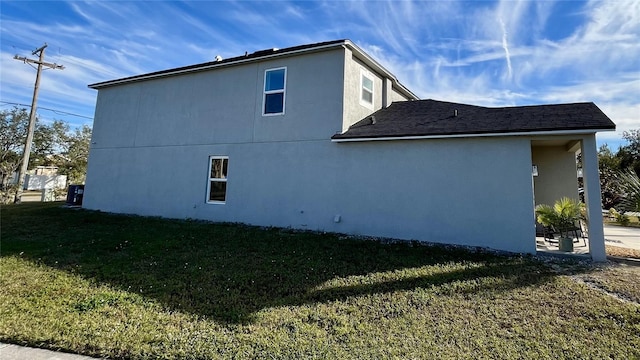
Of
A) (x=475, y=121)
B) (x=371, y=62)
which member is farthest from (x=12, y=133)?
(x=475, y=121)

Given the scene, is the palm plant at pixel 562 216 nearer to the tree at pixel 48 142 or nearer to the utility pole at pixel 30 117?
the utility pole at pixel 30 117

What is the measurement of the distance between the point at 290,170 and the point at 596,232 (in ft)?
26.0

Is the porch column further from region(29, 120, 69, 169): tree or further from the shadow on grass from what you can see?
region(29, 120, 69, 169): tree

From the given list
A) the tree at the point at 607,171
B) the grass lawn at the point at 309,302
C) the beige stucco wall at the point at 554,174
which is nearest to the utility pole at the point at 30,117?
the grass lawn at the point at 309,302

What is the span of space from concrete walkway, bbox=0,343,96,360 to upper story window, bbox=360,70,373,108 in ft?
31.9

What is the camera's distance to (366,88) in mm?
11195

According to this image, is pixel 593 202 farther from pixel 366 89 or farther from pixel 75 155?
pixel 75 155

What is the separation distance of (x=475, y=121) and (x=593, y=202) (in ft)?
10.4

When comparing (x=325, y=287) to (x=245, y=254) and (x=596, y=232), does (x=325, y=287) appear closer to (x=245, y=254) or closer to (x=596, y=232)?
(x=245, y=254)

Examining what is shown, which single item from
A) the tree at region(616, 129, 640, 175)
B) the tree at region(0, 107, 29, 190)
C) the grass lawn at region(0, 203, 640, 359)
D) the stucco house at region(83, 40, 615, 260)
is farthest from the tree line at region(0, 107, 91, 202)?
the tree at region(616, 129, 640, 175)

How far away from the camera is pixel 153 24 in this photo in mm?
11648

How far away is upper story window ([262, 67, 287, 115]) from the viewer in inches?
419

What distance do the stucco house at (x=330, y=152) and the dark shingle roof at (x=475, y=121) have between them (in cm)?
4

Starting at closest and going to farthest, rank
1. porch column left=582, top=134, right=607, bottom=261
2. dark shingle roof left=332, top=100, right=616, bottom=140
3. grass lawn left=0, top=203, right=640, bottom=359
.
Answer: grass lawn left=0, top=203, right=640, bottom=359 < porch column left=582, top=134, right=607, bottom=261 < dark shingle roof left=332, top=100, right=616, bottom=140
